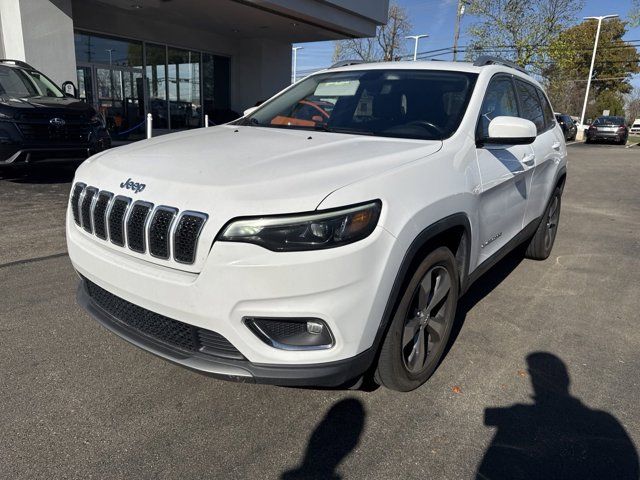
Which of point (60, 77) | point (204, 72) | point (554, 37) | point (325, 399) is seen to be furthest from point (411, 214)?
point (554, 37)

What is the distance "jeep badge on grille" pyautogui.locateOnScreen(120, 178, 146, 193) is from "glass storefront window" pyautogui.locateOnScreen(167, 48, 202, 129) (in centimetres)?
1742

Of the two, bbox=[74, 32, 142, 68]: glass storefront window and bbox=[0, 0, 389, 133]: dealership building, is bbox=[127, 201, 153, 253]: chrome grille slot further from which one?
bbox=[74, 32, 142, 68]: glass storefront window

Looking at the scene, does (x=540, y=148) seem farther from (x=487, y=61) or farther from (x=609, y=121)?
(x=609, y=121)

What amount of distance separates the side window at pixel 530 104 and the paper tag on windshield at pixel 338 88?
150 centimetres

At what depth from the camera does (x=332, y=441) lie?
7.86 ft

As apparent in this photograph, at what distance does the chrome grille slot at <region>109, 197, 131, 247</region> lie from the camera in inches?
93.0

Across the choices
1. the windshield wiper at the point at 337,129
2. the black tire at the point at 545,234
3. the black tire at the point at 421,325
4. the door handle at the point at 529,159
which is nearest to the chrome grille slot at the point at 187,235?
the black tire at the point at 421,325

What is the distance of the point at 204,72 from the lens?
19.8 m

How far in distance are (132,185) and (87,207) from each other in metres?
0.44

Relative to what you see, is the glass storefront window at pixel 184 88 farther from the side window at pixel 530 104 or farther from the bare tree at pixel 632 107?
the bare tree at pixel 632 107

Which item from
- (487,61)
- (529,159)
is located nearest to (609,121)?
(529,159)

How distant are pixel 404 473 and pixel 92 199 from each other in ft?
6.64

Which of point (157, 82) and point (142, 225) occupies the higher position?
point (157, 82)

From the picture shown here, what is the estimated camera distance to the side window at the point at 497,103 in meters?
3.24
